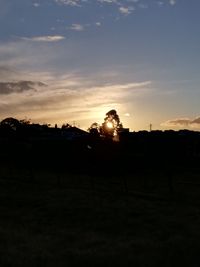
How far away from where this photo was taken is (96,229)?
72.9 feet

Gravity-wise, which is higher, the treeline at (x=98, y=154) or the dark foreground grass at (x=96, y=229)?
the treeline at (x=98, y=154)

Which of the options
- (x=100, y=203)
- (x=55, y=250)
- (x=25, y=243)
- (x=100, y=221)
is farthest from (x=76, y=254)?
(x=100, y=203)

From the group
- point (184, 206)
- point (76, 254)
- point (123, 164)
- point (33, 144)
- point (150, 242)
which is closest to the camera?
point (76, 254)

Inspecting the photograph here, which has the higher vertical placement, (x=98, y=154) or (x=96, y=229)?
(x=98, y=154)

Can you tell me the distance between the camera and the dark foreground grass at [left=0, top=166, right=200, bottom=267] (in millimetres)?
17031

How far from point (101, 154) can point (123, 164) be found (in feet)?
9.00

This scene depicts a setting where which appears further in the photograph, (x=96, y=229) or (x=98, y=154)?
(x=98, y=154)

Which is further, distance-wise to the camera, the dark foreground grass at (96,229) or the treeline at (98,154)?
the treeline at (98,154)

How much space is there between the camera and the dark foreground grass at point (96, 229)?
17.0 meters

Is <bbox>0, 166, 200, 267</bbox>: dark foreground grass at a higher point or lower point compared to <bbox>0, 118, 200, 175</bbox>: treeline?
lower

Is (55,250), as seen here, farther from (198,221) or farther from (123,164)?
(123,164)

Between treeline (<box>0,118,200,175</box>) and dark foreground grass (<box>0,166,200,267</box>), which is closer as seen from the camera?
dark foreground grass (<box>0,166,200,267</box>)

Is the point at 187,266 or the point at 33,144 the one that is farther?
the point at 33,144

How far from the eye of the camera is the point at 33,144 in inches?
2594
